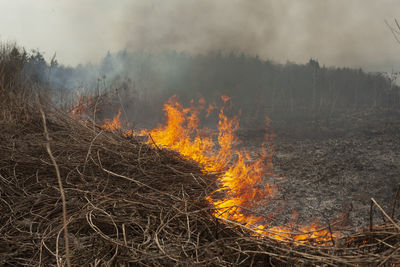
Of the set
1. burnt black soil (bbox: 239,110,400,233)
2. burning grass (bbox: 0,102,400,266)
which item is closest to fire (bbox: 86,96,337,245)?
burning grass (bbox: 0,102,400,266)

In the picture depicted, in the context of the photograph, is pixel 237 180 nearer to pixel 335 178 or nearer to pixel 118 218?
pixel 118 218

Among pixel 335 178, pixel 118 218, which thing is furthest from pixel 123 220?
pixel 335 178

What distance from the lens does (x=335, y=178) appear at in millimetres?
9766

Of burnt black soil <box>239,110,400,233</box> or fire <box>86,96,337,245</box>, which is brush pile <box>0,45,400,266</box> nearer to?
fire <box>86,96,337,245</box>

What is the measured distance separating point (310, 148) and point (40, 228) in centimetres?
1555

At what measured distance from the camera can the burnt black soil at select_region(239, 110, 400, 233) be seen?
273 inches

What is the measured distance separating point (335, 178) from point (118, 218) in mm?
9620

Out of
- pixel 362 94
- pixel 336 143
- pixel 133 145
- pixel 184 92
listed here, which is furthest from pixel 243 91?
pixel 133 145

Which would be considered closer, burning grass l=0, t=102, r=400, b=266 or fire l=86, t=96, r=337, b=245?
burning grass l=0, t=102, r=400, b=266

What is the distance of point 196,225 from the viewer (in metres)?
1.93

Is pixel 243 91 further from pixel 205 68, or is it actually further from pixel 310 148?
pixel 310 148

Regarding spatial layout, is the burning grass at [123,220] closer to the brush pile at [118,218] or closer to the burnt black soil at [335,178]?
the brush pile at [118,218]

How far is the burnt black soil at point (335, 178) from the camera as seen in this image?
693cm

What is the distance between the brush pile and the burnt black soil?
1446mm
